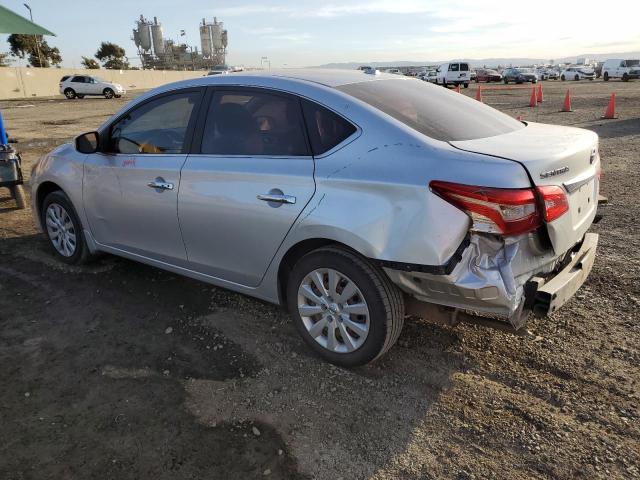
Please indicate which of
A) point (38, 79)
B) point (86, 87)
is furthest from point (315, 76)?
point (38, 79)

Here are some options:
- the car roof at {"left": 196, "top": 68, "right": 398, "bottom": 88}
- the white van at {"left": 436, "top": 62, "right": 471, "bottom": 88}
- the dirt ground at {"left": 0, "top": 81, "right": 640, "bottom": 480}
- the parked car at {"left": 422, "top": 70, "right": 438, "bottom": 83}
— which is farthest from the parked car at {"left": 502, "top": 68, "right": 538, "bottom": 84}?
the car roof at {"left": 196, "top": 68, "right": 398, "bottom": 88}

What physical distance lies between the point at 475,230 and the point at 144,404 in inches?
79.8

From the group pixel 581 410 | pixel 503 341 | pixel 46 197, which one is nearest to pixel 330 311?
pixel 503 341

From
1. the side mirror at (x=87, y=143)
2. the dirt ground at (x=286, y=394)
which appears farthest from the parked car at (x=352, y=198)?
the dirt ground at (x=286, y=394)

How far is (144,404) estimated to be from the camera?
2.81 m

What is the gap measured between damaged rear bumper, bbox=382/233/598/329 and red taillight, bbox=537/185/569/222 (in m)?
0.13

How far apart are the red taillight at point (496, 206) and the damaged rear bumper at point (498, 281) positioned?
0.23ft

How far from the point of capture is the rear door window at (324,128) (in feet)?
9.41

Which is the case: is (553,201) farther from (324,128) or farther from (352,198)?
(324,128)

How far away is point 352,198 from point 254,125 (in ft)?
3.21

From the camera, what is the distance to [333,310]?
2.99 metres

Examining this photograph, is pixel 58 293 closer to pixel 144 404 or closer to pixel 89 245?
pixel 89 245

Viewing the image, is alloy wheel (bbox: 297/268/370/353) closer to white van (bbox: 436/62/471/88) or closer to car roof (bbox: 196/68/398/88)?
car roof (bbox: 196/68/398/88)

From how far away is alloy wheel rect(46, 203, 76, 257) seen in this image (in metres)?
4.71
